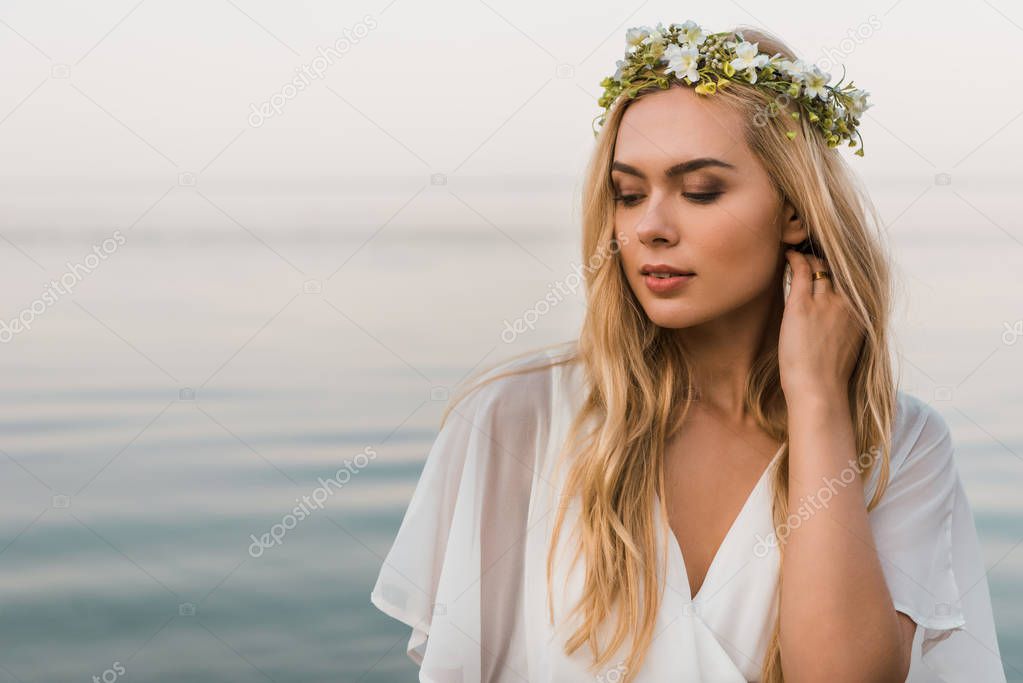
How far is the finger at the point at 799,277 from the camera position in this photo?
2941mm

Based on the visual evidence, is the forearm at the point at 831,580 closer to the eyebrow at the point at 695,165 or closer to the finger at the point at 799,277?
the finger at the point at 799,277

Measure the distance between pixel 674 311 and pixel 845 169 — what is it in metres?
0.60

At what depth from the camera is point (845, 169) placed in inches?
120

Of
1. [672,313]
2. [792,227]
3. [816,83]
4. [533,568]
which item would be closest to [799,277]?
[792,227]

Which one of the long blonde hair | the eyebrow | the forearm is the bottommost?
the forearm

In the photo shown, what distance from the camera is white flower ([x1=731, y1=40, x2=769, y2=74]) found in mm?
2902

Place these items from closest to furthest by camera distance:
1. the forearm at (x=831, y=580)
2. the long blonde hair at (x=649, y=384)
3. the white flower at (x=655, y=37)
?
the forearm at (x=831, y=580)
the long blonde hair at (x=649, y=384)
the white flower at (x=655, y=37)

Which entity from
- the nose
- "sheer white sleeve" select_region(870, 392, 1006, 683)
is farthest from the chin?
"sheer white sleeve" select_region(870, 392, 1006, 683)

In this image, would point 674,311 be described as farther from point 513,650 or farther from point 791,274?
point 513,650

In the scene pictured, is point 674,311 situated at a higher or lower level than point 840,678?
higher

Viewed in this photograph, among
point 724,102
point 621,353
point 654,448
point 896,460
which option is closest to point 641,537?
point 654,448

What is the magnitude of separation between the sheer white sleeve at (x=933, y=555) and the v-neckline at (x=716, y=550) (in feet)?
0.85

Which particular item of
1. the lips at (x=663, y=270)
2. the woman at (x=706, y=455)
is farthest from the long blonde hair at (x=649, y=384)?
the lips at (x=663, y=270)

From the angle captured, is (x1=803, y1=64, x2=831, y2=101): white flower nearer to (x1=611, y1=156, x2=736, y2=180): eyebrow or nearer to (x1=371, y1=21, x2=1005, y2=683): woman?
(x1=371, y1=21, x2=1005, y2=683): woman
